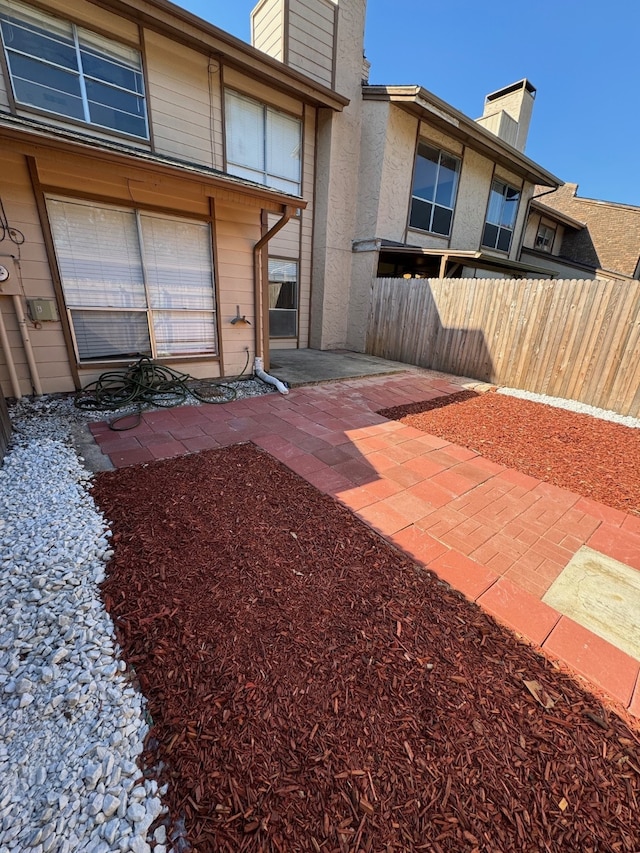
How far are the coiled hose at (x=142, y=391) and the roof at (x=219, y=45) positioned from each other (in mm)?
5489

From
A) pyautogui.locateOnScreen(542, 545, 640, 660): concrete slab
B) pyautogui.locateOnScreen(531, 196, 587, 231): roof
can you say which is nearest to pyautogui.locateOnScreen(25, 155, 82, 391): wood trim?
pyautogui.locateOnScreen(542, 545, 640, 660): concrete slab

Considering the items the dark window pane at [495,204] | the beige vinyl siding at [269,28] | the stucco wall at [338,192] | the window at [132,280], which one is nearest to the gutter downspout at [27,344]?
the window at [132,280]

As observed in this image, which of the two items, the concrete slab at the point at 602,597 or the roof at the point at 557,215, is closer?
the concrete slab at the point at 602,597

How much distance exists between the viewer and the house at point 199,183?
13.6 ft

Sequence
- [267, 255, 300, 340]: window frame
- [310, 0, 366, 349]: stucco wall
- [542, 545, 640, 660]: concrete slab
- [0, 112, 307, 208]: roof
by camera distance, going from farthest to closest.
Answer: [267, 255, 300, 340]: window frame < [310, 0, 366, 349]: stucco wall < [0, 112, 307, 208]: roof < [542, 545, 640, 660]: concrete slab

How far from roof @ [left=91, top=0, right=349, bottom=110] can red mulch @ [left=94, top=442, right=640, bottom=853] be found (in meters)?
7.95

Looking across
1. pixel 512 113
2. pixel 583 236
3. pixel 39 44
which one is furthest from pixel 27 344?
pixel 583 236

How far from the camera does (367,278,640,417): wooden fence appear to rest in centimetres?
534

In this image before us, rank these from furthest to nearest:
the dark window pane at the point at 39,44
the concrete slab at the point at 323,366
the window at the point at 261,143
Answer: the window at the point at 261,143 → the concrete slab at the point at 323,366 → the dark window pane at the point at 39,44

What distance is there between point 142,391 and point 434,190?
9.86 metres

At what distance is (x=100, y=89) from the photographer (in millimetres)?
5648

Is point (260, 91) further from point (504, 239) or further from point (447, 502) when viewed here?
point (504, 239)

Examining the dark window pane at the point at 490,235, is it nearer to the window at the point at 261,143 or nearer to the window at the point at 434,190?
the window at the point at 434,190

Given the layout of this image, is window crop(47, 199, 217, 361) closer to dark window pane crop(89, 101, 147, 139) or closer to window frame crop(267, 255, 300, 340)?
dark window pane crop(89, 101, 147, 139)
